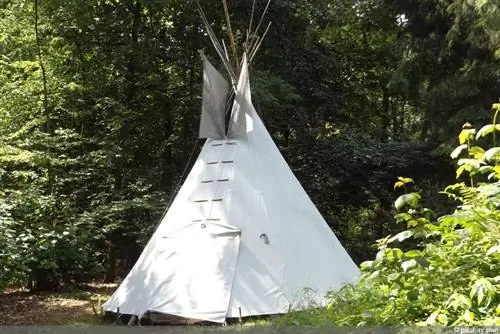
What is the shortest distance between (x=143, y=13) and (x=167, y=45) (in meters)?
1.13

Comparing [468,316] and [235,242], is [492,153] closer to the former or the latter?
[468,316]

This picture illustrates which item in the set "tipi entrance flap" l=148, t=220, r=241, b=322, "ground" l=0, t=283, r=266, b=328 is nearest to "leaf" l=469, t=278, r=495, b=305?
"ground" l=0, t=283, r=266, b=328

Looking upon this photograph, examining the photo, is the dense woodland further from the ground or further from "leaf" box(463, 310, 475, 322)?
"leaf" box(463, 310, 475, 322)

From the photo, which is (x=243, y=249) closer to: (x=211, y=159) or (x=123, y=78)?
(x=211, y=159)

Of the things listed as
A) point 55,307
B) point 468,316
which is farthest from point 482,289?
point 55,307

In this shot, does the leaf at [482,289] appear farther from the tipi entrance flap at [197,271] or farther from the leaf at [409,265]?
the tipi entrance flap at [197,271]

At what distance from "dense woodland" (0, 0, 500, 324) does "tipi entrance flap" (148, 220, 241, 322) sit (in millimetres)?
3115

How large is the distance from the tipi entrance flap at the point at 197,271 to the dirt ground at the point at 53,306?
0.94 metres

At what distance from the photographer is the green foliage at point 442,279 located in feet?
4.97

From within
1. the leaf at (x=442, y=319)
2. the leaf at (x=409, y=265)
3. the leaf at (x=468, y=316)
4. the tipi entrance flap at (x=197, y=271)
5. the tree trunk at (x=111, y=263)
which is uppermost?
the leaf at (x=409, y=265)

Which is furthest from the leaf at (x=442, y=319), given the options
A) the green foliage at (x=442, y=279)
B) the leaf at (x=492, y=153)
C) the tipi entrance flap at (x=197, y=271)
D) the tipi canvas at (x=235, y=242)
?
the tipi entrance flap at (x=197, y=271)

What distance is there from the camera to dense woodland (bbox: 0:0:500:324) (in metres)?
9.03

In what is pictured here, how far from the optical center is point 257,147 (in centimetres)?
683

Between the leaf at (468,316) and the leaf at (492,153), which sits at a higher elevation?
the leaf at (492,153)
